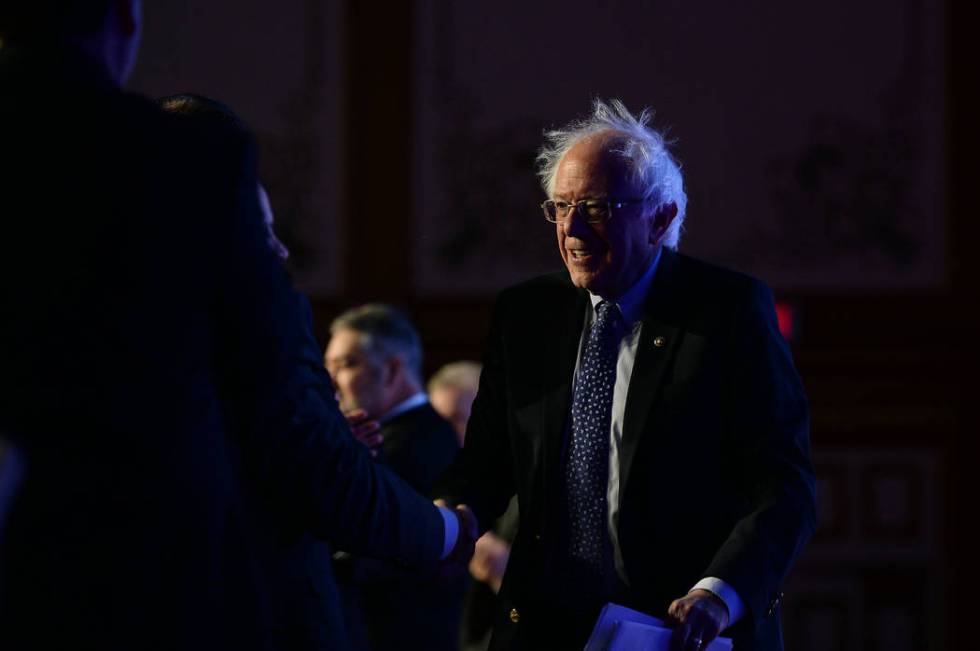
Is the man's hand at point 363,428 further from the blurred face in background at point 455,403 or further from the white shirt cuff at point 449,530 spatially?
the blurred face in background at point 455,403

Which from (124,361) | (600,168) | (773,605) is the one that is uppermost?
(600,168)

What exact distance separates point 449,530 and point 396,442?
145 cm

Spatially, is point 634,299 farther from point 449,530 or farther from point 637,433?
point 449,530

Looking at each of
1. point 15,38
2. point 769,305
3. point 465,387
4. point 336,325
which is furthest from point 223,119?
point 465,387

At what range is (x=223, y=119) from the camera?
2031 millimetres

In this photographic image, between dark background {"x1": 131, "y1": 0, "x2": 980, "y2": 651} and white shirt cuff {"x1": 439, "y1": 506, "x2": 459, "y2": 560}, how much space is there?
3.94 metres

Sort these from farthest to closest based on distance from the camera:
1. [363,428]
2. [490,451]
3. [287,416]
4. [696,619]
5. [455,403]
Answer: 1. [455,403]
2. [363,428]
3. [490,451]
4. [696,619]
5. [287,416]

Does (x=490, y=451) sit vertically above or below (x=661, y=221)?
below

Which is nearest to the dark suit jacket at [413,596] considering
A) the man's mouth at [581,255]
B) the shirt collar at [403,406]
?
the shirt collar at [403,406]

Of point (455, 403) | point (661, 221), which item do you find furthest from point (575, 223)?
point (455, 403)

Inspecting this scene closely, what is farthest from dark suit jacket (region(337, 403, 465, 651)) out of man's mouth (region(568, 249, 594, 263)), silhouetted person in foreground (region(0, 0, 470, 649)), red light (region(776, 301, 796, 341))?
red light (region(776, 301, 796, 341))

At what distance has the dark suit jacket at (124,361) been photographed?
4.70 ft

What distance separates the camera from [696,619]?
79.0 inches

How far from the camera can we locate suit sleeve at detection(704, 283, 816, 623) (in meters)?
2.08
